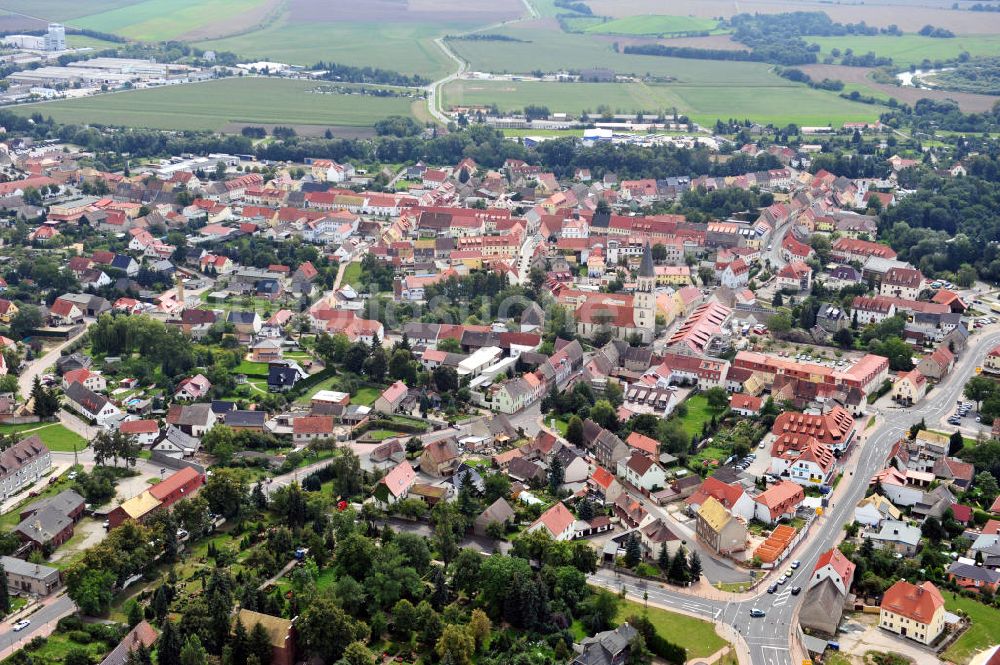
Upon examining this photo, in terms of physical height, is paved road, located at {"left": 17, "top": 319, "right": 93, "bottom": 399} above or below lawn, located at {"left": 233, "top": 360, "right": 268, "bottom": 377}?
below

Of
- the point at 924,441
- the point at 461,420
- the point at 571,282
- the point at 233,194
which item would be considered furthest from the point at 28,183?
the point at 924,441

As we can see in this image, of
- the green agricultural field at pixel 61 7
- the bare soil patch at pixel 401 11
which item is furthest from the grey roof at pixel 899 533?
the green agricultural field at pixel 61 7

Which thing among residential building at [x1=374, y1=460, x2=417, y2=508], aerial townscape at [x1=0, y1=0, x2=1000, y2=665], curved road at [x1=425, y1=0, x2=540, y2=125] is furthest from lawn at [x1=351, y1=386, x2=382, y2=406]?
curved road at [x1=425, y1=0, x2=540, y2=125]

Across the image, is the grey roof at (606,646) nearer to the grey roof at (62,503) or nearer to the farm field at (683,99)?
the grey roof at (62,503)

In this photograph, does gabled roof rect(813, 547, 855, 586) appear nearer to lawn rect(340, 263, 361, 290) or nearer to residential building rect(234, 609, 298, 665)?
residential building rect(234, 609, 298, 665)

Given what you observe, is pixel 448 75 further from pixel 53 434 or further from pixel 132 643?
pixel 132 643

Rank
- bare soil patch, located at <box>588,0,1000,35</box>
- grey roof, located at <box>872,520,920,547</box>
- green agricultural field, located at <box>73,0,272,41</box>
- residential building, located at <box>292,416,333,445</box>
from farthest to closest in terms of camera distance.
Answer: bare soil patch, located at <box>588,0,1000,35</box> → green agricultural field, located at <box>73,0,272,41</box> → residential building, located at <box>292,416,333,445</box> → grey roof, located at <box>872,520,920,547</box>
